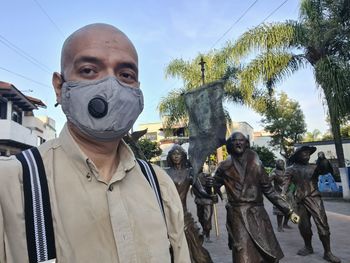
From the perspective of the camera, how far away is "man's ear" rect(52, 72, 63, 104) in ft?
4.69

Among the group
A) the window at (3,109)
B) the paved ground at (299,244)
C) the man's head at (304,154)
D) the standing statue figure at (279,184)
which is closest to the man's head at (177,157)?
the paved ground at (299,244)

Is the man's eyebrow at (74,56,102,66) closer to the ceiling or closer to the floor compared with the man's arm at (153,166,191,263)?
closer to the ceiling

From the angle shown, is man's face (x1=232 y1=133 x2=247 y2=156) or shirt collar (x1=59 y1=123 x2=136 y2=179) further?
man's face (x1=232 y1=133 x2=247 y2=156)

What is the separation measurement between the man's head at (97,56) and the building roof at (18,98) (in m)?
20.0

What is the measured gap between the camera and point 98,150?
1.36 meters

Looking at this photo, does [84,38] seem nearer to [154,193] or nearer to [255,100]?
[154,193]

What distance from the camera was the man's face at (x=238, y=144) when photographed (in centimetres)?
529

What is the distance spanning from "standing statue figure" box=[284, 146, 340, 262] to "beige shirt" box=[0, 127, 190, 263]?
19.3 feet

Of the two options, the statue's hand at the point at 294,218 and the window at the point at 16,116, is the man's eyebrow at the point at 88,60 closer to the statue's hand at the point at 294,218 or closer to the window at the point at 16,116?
the statue's hand at the point at 294,218

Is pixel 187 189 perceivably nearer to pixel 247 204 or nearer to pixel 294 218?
pixel 247 204

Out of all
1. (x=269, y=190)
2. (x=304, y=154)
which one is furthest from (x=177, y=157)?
(x=304, y=154)

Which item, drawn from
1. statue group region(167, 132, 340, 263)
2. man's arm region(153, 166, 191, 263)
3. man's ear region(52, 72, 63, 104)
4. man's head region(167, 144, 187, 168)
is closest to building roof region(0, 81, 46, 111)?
man's head region(167, 144, 187, 168)

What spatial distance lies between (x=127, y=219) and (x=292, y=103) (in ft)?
→ 103

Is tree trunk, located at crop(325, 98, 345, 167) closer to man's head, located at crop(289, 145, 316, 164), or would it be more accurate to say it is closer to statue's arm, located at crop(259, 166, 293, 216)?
man's head, located at crop(289, 145, 316, 164)
